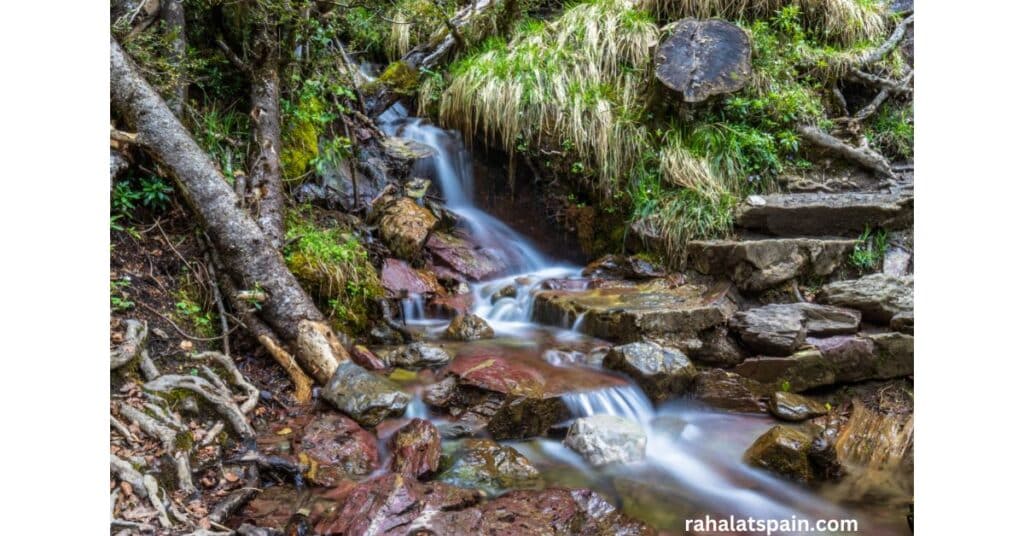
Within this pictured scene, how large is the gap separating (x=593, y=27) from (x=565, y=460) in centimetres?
431

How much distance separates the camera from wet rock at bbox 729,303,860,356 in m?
3.21

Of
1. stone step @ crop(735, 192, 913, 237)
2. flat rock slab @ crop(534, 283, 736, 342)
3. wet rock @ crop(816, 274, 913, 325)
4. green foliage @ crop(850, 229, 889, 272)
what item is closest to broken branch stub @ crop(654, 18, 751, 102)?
stone step @ crop(735, 192, 913, 237)

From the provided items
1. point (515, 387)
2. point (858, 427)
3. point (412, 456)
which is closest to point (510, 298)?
point (515, 387)

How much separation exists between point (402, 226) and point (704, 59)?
8.92ft

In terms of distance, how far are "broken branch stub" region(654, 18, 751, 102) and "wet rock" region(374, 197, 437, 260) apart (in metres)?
2.21

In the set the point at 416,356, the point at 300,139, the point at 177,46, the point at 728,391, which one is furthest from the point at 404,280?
the point at 728,391

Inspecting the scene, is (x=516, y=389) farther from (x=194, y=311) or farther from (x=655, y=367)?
(x=194, y=311)

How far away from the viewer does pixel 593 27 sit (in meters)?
5.44

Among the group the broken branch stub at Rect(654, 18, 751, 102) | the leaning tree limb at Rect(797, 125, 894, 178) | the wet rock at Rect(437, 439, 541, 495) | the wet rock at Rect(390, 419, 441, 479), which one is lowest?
the wet rock at Rect(437, 439, 541, 495)

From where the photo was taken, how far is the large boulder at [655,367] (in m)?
3.07

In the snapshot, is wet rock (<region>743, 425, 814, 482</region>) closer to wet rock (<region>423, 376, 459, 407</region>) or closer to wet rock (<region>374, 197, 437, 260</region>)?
wet rock (<region>423, 376, 459, 407</region>)

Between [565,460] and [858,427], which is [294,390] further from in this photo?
[858,427]

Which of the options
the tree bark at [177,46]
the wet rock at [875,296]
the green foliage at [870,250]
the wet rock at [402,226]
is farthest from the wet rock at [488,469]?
the green foliage at [870,250]

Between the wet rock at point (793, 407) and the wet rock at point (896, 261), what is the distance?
137cm
